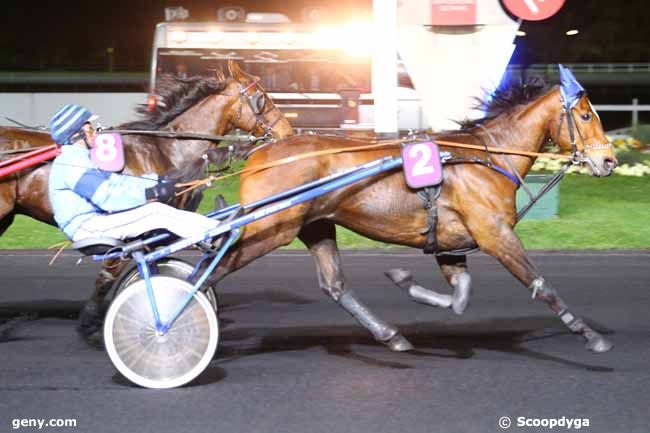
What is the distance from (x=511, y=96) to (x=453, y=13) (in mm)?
6747

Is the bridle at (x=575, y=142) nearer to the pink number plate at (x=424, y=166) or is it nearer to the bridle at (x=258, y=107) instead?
the pink number plate at (x=424, y=166)

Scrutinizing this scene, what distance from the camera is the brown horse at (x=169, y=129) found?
7230 mm

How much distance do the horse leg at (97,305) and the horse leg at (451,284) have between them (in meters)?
1.82

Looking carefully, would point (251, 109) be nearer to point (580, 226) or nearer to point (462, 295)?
point (462, 295)

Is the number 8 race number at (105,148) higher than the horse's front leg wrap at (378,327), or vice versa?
the number 8 race number at (105,148)

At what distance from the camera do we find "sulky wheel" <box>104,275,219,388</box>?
18.7 ft

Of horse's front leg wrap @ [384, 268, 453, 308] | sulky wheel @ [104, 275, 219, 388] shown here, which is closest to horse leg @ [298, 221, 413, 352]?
horse's front leg wrap @ [384, 268, 453, 308]

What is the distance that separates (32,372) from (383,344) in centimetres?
220

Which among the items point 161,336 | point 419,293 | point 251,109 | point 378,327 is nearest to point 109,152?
point 251,109

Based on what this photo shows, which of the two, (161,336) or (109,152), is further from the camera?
(109,152)

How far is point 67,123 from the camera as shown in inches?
238

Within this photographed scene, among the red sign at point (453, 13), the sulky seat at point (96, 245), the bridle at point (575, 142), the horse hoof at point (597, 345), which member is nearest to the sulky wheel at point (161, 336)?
the sulky seat at point (96, 245)

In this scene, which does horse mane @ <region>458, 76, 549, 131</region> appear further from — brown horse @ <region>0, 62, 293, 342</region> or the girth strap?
brown horse @ <region>0, 62, 293, 342</region>

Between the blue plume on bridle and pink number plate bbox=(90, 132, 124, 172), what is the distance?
2916mm
